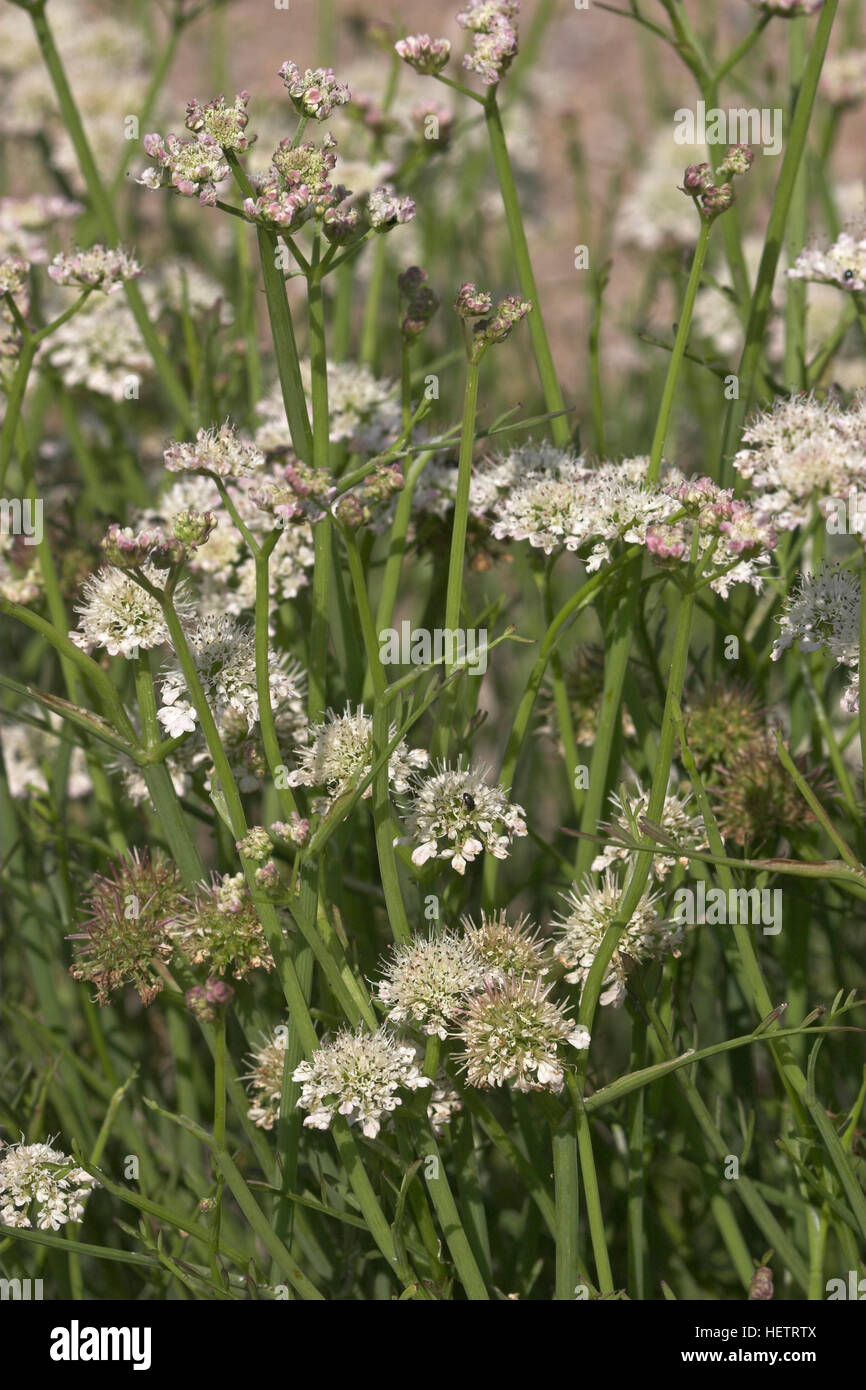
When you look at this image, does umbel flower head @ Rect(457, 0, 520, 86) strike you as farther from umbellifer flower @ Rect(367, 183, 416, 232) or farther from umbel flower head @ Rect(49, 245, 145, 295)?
umbel flower head @ Rect(49, 245, 145, 295)

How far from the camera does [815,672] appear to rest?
176cm

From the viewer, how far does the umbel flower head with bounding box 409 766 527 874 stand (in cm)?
143

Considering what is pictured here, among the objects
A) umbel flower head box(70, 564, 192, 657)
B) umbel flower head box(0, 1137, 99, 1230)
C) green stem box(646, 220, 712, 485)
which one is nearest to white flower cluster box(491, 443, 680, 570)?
green stem box(646, 220, 712, 485)

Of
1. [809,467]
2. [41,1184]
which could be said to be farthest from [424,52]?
[41,1184]

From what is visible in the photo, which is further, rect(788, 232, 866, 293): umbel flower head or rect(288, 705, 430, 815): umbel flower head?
rect(788, 232, 866, 293): umbel flower head

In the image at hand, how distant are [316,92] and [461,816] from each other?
772mm

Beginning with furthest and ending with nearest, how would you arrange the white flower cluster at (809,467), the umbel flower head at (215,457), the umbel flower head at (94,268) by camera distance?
the umbel flower head at (94,268)
the umbel flower head at (215,457)
the white flower cluster at (809,467)

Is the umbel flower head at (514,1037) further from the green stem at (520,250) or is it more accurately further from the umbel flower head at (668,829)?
the green stem at (520,250)

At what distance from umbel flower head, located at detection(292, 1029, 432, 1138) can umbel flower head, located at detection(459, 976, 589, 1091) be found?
0.19 feet

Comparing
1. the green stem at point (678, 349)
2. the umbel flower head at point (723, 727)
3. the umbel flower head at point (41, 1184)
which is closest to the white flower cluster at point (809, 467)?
the green stem at point (678, 349)

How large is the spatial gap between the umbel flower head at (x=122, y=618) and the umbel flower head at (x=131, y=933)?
281 mm

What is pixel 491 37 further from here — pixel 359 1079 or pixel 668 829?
pixel 359 1079

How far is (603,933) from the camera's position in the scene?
1.50 m

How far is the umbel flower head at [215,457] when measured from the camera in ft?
4.48
